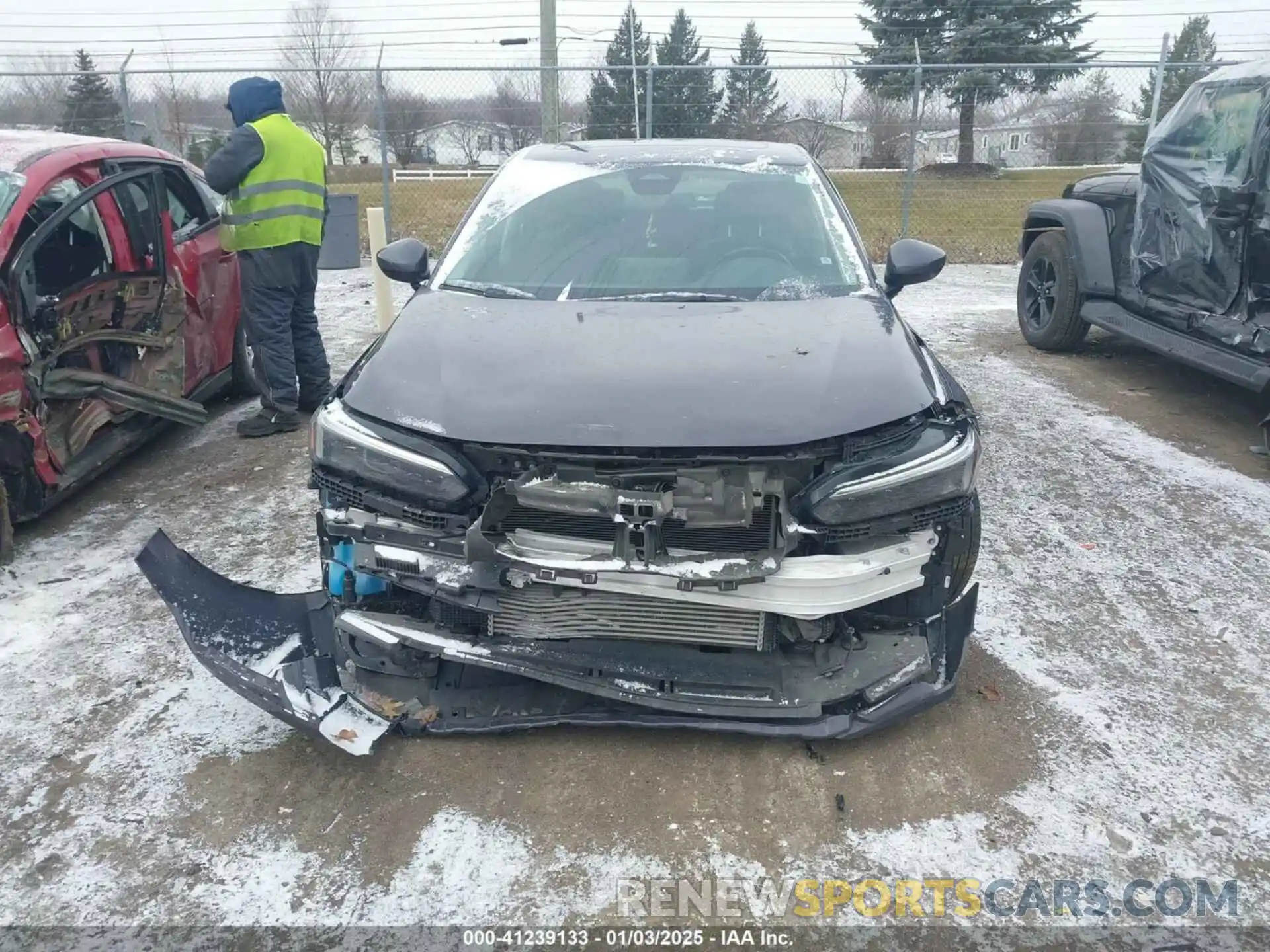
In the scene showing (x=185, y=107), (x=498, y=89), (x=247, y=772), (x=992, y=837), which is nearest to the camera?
(x=992, y=837)

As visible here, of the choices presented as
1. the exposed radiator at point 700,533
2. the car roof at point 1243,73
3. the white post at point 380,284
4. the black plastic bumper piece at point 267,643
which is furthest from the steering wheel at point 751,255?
the white post at point 380,284

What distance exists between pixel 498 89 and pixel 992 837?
1179cm

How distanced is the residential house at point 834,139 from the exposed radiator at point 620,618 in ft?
38.8

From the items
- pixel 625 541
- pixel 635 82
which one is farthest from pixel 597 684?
pixel 635 82

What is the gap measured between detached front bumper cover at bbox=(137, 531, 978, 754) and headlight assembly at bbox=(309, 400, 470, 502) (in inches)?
15.7

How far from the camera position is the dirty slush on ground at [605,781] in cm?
225

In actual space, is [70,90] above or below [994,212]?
above

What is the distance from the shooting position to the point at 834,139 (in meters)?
13.3

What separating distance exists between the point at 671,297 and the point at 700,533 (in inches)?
46.0

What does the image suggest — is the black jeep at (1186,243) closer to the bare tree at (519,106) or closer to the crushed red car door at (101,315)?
the crushed red car door at (101,315)

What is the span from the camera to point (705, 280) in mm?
3473

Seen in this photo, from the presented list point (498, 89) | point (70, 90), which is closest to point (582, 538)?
point (498, 89)

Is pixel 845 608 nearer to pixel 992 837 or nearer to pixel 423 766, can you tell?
pixel 992 837

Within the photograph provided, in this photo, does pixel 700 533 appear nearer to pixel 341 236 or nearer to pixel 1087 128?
pixel 341 236
